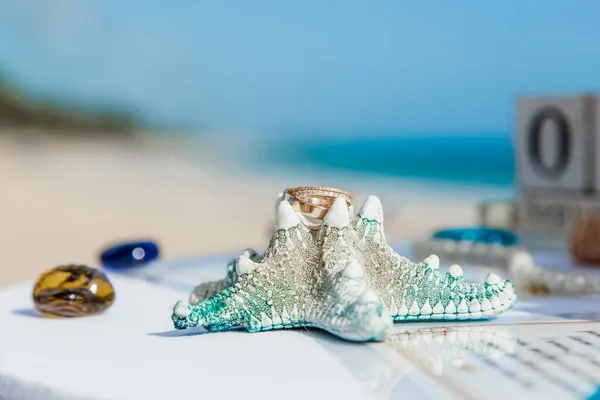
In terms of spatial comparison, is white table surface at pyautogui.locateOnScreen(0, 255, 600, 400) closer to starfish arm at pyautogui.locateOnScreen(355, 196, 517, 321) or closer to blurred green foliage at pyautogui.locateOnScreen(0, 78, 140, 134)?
starfish arm at pyautogui.locateOnScreen(355, 196, 517, 321)

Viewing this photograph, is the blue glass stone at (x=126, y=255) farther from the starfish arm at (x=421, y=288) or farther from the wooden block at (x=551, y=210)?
the wooden block at (x=551, y=210)

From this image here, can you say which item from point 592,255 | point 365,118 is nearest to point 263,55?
point 365,118

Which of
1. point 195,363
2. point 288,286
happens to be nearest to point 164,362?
point 195,363

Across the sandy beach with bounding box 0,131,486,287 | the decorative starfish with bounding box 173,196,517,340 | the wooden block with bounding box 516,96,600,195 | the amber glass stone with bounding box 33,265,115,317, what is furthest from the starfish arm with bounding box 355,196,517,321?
the sandy beach with bounding box 0,131,486,287

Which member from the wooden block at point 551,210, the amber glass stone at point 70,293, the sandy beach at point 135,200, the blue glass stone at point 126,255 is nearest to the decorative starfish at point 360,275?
the amber glass stone at point 70,293

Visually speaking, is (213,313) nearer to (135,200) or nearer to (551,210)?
(551,210)

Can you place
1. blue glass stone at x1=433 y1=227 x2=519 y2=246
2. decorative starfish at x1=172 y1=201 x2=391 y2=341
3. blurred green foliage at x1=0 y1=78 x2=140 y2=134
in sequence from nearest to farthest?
decorative starfish at x1=172 y1=201 x2=391 y2=341
blue glass stone at x1=433 y1=227 x2=519 y2=246
blurred green foliage at x1=0 y1=78 x2=140 y2=134
